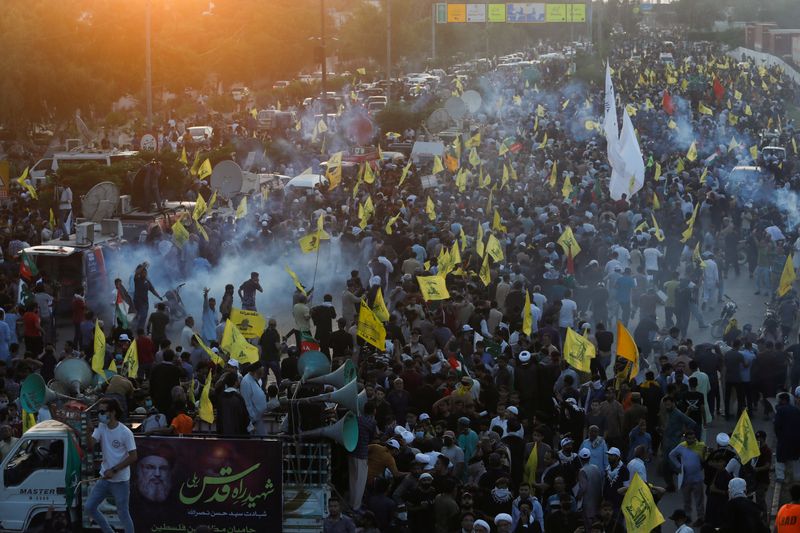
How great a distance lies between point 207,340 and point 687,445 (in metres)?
7.29

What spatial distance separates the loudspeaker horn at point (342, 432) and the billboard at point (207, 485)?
1.96 ft

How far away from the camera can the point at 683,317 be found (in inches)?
789

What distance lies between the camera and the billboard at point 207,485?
11211mm

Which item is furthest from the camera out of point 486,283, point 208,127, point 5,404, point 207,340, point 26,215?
point 208,127

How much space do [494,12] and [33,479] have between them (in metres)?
85.7

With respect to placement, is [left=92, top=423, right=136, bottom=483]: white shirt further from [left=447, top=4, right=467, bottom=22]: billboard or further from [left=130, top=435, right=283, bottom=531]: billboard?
[left=447, top=4, right=467, bottom=22]: billboard

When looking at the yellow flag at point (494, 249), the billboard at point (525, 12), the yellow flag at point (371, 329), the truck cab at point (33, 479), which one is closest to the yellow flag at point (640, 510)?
the truck cab at point (33, 479)

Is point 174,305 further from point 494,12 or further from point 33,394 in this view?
point 494,12

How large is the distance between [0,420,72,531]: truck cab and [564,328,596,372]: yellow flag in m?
5.84

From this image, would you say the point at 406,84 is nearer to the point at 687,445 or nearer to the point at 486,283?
the point at 486,283

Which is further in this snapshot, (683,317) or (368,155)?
(368,155)

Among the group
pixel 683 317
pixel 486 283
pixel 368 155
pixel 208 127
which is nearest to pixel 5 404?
pixel 486 283

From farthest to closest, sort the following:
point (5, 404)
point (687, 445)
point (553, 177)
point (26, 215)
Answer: point (553, 177) < point (26, 215) < point (5, 404) < point (687, 445)

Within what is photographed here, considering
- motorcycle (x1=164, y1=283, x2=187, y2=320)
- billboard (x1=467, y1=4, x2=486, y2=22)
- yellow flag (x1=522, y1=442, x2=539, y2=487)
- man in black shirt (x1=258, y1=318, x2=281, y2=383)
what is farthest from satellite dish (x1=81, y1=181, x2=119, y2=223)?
billboard (x1=467, y1=4, x2=486, y2=22)
